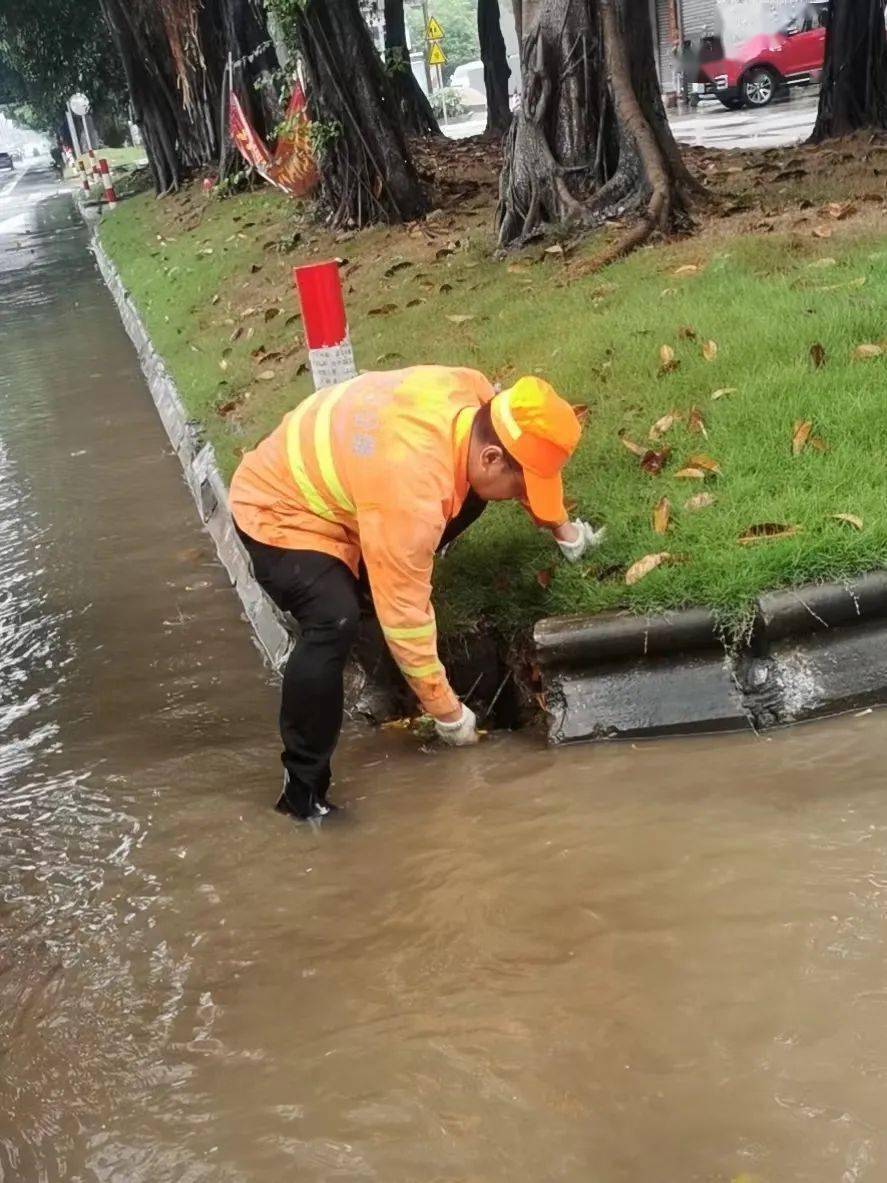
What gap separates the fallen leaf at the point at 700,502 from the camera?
396cm

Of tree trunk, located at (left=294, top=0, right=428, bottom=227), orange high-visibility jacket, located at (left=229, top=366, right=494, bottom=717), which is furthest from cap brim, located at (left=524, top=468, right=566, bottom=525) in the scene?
tree trunk, located at (left=294, top=0, right=428, bottom=227)

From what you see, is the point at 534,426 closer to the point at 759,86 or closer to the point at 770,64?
the point at 759,86

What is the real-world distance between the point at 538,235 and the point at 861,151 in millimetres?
4235

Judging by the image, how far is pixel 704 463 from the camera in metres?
4.17

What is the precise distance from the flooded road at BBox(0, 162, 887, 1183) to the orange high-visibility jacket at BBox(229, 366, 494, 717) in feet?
2.06

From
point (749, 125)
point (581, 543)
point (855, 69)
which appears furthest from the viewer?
point (749, 125)

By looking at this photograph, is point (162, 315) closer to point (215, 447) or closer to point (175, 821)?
point (215, 447)

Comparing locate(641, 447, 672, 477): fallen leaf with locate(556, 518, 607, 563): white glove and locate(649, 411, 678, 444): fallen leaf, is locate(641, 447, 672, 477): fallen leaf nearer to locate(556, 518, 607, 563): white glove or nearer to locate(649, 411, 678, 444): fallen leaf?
locate(649, 411, 678, 444): fallen leaf

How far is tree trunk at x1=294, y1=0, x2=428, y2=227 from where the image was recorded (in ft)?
32.8

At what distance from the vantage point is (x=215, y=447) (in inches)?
246

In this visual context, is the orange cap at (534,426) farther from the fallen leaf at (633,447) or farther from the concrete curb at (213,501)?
the concrete curb at (213,501)

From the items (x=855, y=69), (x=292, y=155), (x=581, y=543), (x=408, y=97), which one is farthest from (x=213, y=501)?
(x=408, y=97)

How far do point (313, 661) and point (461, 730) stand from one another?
0.58 metres

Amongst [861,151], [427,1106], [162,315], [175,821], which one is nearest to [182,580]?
[175,821]
